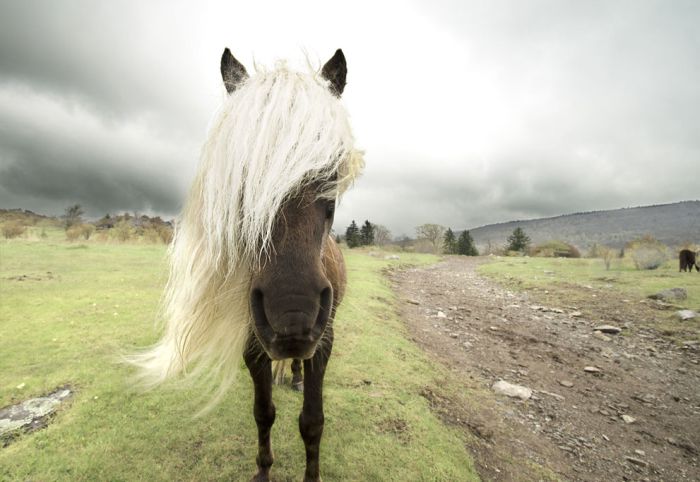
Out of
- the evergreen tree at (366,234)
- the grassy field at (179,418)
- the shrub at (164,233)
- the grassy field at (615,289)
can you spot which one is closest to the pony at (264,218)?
the grassy field at (179,418)

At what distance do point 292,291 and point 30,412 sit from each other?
364 centimetres

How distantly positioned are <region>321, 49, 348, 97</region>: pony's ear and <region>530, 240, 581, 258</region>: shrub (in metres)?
51.2

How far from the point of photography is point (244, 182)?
159cm

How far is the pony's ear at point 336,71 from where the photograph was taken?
232 centimetres

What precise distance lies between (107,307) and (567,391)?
8388mm

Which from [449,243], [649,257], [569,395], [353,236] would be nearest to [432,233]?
[449,243]

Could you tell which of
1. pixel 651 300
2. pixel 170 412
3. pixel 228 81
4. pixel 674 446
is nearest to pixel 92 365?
pixel 170 412

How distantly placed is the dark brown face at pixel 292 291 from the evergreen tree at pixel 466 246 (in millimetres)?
58142

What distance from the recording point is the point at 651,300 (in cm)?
1050

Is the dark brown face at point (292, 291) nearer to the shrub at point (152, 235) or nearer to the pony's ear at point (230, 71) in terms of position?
the pony's ear at point (230, 71)

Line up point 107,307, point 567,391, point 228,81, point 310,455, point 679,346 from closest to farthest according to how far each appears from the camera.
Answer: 1. point 228,81
2. point 310,455
3. point 567,391
4. point 107,307
5. point 679,346

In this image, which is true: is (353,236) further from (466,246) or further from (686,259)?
(686,259)

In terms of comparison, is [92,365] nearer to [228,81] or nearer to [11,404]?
[11,404]

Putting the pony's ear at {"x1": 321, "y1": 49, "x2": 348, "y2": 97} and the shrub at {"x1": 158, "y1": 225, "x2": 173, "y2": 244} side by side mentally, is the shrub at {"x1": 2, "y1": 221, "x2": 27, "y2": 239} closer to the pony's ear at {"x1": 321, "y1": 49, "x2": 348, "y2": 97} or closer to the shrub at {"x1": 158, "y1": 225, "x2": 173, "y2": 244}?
the shrub at {"x1": 158, "y1": 225, "x2": 173, "y2": 244}
